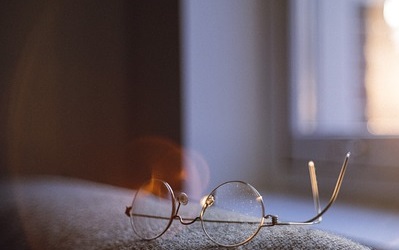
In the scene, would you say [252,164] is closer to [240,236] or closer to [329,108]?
[329,108]

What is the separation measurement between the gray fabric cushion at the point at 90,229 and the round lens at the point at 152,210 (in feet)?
0.03

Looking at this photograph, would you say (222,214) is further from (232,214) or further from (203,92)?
(203,92)

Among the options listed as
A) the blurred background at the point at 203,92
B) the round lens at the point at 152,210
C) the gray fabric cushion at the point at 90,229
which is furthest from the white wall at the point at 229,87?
the round lens at the point at 152,210

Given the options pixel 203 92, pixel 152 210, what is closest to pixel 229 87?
pixel 203 92

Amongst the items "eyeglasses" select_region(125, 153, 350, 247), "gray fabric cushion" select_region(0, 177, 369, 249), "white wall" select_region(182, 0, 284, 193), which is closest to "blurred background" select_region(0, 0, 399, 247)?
"white wall" select_region(182, 0, 284, 193)

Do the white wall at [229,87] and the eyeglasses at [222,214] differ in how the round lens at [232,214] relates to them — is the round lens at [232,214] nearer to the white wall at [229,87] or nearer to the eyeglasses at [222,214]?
the eyeglasses at [222,214]

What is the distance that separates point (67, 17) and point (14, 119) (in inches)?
9.7

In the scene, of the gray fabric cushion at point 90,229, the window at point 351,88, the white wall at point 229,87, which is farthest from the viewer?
the white wall at point 229,87

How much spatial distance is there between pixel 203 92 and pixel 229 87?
62 millimetres

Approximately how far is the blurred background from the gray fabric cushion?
40 centimetres

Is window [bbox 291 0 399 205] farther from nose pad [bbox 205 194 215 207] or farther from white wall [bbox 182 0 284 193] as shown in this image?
nose pad [bbox 205 194 215 207]

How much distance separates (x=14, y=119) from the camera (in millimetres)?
1272

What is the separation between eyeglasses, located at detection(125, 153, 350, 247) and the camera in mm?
520

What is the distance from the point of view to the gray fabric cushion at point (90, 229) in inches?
19.5
